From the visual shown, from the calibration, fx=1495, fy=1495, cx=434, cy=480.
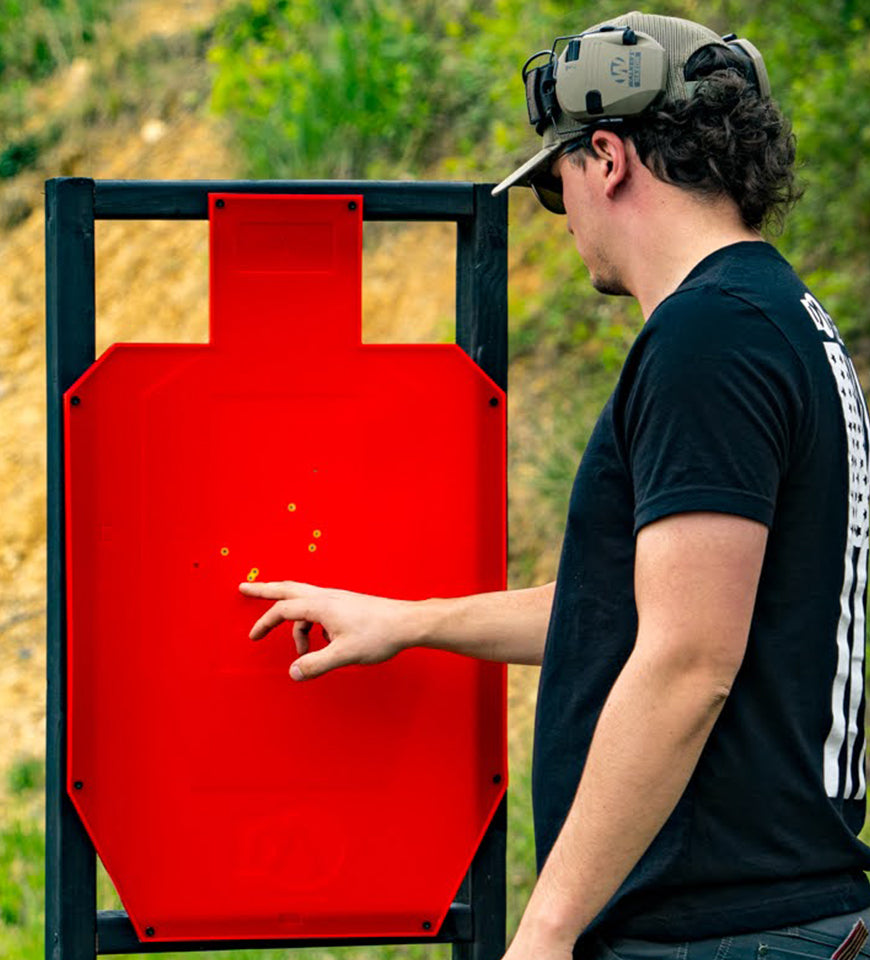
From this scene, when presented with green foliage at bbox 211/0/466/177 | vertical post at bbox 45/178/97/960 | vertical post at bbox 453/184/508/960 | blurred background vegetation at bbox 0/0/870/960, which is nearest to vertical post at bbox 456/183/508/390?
vertical post at bbox 453/184/508/960

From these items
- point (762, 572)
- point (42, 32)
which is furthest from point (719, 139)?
point (42, 32)

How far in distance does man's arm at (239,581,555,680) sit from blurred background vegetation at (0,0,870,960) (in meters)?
2.01

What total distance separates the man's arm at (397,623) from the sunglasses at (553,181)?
538 millimetres

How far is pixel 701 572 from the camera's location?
153 centimetres

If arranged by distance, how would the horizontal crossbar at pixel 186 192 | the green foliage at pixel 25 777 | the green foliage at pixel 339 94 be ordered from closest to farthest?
the horizontal crossbar at pixel 186 192 → the green foliage at pixel 25 777 → the green foliage at pixel 339 94

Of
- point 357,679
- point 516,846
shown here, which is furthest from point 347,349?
point 516,846

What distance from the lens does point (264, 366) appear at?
2191mm

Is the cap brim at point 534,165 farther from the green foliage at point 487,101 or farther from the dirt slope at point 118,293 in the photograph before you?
the dirt slope at point 118,293

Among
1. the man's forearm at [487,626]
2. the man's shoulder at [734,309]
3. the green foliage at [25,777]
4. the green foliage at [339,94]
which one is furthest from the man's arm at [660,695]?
the green foliage at [339,94]

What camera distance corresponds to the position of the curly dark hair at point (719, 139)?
5.77 ft

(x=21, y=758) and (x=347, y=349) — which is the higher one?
(x=347, y=349)

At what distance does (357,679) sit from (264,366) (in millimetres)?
480

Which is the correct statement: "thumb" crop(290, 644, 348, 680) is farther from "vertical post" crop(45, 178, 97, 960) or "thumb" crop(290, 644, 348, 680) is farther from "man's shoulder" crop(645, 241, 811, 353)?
"man's shoulder" crop(645, 241, 811, 353)

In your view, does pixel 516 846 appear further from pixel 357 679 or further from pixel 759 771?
pixel 759 771
